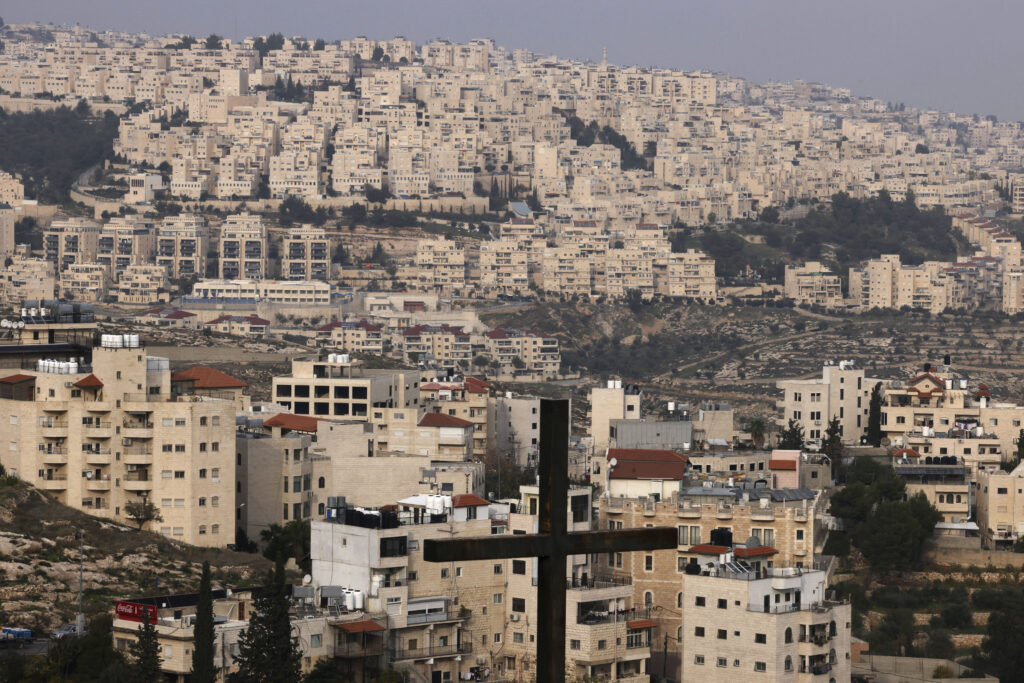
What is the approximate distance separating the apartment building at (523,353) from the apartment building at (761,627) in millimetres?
57688

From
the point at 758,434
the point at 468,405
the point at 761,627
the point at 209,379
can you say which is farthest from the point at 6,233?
the point at 761,627

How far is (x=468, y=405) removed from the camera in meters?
49.2

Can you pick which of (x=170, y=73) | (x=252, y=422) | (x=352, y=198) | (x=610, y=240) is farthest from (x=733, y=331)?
(x=252, y=422)

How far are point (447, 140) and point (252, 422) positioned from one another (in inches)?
3361

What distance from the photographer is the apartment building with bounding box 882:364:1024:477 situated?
46.4 m

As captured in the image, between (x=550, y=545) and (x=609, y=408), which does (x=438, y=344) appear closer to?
(x=609, y=408)

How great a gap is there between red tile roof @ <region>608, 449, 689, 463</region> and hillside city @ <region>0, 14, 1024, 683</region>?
0.38 metres

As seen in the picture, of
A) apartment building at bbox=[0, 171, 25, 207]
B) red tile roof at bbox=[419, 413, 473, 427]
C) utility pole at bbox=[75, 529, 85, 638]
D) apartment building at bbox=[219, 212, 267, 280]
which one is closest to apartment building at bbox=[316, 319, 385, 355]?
apartment building at bbox=[219, 212, 267, 280]

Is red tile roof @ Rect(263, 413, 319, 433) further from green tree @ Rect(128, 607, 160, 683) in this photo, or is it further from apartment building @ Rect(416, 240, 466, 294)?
apartment building @ Rect(416, 240, 466, 294)

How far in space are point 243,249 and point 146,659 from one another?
79049 millimetres

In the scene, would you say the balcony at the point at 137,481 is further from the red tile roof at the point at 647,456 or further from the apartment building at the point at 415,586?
the red tile roof at the point at 647,456

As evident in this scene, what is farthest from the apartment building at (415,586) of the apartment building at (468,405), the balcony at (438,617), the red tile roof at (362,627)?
the apartment building at (468,405)

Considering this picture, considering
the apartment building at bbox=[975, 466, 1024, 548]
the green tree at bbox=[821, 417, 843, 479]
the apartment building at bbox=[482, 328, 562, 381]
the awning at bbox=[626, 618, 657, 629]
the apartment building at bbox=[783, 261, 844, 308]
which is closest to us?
the awning at bbox=[626, 618, 657, 629]

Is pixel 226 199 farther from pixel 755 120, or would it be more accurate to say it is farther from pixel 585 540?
pixel 585 540
